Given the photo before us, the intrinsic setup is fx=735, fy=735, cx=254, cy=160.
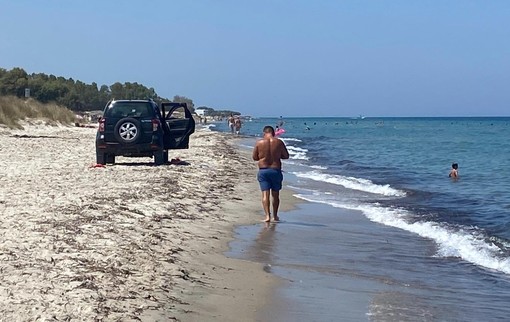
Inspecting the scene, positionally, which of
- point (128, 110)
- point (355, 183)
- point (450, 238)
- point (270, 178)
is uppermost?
point (128, 110)

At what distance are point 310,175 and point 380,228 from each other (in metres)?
11.0

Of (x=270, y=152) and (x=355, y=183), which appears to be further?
(x=355, y=183)

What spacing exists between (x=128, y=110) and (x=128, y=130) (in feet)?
1.97

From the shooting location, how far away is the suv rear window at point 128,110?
17312 mm

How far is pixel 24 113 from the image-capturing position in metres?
38.3

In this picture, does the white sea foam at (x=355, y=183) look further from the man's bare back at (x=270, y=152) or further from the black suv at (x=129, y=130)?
the man's bare back at (x=270, y=152)

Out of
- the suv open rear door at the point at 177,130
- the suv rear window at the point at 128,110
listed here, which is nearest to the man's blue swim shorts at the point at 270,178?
the suv rear window at the point at 128,110

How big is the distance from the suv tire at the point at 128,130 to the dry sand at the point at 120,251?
7.98ft

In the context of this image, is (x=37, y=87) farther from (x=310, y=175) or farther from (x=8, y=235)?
(x=8, y=235)

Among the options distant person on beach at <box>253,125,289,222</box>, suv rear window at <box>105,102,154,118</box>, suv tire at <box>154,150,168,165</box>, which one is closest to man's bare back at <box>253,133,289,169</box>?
distant person on beach at <box>253,125,289,222</box>

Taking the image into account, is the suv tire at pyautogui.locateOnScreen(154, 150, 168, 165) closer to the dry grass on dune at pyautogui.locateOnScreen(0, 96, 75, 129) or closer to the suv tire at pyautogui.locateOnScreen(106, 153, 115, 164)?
the suv tire at pyautogui.locateOnScreen(106, 153, 115, 164)

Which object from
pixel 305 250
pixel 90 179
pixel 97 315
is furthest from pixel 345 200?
pixel 97 315

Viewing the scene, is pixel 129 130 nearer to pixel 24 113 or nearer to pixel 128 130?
pixel 128 130

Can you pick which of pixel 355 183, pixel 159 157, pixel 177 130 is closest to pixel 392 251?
pixel 159 157
